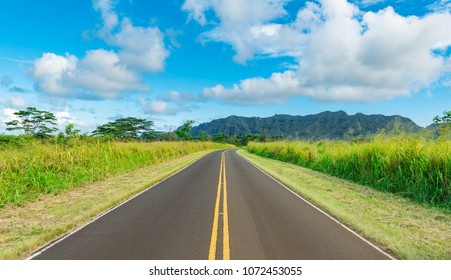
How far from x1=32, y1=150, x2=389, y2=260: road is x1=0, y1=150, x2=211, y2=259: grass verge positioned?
1.56 feet

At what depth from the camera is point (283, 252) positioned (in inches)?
239

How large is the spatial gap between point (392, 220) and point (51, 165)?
14442 mm

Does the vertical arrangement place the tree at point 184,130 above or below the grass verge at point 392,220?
above

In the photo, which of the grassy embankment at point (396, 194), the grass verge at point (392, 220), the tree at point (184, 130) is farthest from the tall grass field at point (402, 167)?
the tree at point (184, 130)

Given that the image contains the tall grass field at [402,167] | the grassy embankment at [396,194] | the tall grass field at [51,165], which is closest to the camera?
the grassy embankment at [396,194]

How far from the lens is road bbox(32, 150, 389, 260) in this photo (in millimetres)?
6027

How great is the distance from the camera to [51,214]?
31.4ft

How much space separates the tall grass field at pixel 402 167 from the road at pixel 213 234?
5.01 metres

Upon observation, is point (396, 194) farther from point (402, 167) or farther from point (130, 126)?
point (130, 126)

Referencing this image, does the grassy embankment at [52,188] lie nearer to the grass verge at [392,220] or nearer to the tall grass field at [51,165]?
the tall grass field at [51,165]

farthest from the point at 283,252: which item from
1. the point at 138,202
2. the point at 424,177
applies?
the point at 424,177

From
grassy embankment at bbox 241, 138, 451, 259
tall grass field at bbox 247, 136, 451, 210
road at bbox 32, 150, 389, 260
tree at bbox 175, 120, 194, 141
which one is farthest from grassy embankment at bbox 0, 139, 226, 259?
tree at bbox 175, 120, 194, 141

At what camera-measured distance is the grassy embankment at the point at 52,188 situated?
7753mm

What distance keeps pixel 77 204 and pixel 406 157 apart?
13819 mm
